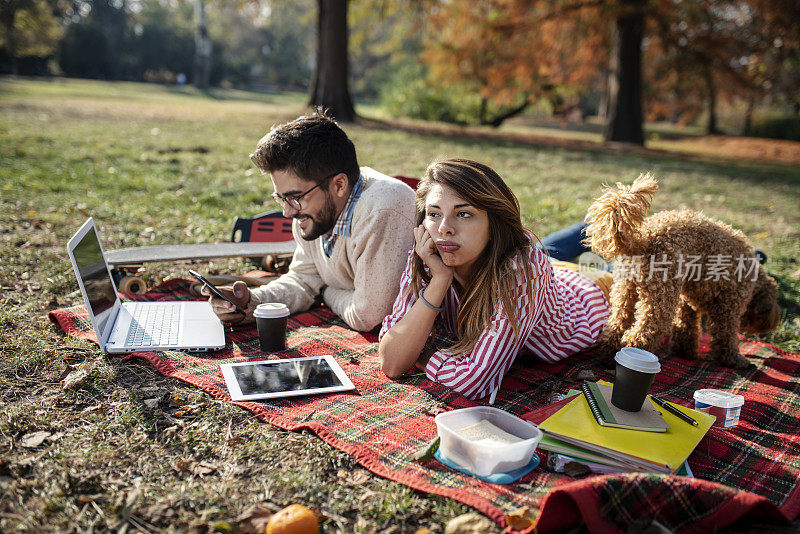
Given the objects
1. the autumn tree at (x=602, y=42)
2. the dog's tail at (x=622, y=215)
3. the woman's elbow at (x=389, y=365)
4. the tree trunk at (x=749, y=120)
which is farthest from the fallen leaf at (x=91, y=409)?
the tree trunk at (x=749, y=120)

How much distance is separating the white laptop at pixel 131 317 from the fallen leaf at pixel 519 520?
2.12 metres

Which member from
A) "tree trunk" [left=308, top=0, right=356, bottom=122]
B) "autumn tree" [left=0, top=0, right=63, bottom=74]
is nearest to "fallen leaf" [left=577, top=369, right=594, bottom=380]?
"tree trunk" [left=308, top=0, right=356, bottom=122]

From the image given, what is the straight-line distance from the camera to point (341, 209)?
13.1ft

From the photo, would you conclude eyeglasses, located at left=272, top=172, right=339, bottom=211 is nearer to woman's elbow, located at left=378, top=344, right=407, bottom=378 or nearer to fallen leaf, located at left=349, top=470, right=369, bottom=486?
woman's elbow, located at left=378, top=344, right=407, bottom=378

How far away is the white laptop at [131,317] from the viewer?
3.40 meters

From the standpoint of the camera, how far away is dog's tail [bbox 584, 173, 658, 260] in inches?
137

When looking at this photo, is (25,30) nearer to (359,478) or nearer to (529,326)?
(529,326)

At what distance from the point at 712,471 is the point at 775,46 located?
2180 centimetres

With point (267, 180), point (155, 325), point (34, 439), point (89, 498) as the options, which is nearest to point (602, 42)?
point (267, 180)

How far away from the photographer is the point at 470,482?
2.47m

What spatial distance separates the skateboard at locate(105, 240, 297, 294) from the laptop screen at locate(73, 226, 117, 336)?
546 mm

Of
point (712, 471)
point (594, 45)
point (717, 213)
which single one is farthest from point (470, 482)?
point (594, 45)

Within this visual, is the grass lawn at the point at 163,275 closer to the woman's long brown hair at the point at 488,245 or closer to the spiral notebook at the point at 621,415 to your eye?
the spiral notebook at the point at 621,415

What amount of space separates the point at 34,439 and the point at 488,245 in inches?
92.0
